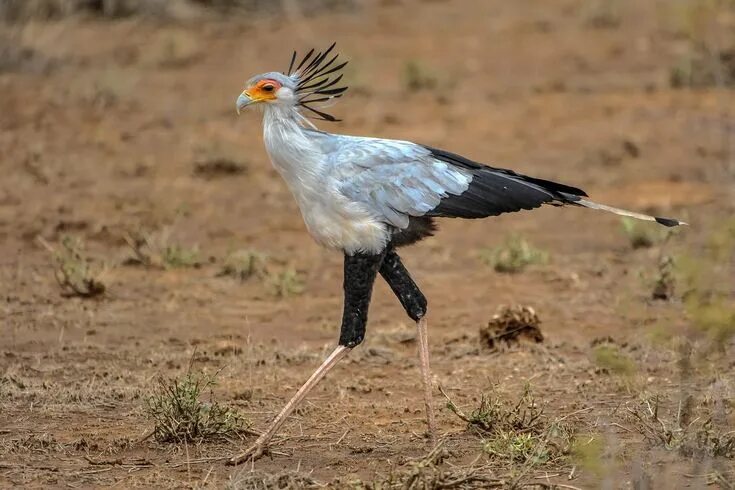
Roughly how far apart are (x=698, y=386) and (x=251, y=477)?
7.94 feet

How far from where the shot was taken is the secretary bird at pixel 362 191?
5.16m

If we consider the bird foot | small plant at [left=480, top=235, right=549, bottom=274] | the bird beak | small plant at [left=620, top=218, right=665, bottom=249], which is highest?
the bird beak

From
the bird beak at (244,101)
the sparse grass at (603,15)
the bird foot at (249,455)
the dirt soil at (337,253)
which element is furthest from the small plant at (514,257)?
the sparse grass at (603,15)

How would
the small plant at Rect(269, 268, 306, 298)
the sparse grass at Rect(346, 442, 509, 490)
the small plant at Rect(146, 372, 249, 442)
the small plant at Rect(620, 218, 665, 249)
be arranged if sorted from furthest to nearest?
1. the small plant at Rect(620, 218, 665, 249)
2. the small plant at Rect(269, 268, 306, 298)
3. the small plant at Rect(146, 372, 249, 442)
4. the sparse grass at Rect(346, 442, 509, 490)

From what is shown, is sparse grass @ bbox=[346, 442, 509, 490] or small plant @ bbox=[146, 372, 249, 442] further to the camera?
small plant @ bbox=[146, 372, 249, 442]

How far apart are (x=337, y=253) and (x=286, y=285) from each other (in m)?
0.38

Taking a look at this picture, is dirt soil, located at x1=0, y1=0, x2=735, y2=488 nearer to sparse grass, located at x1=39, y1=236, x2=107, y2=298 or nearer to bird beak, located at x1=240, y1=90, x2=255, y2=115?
sparse grass, located at x1=39, y1=236, x2=107, y2=298

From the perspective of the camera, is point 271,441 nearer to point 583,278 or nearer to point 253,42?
point 583,278

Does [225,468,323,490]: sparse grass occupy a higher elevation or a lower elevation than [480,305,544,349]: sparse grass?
lower

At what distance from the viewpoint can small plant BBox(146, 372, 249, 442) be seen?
17.4 feet

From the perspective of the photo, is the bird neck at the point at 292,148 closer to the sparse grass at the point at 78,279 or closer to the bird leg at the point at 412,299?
the bird leg at the point at 412,299

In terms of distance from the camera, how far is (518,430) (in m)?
5.41

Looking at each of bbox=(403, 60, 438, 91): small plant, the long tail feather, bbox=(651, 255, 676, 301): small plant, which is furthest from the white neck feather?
bbox=(403, 60, 438, 91): small plant

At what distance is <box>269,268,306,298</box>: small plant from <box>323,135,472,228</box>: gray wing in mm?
2851
